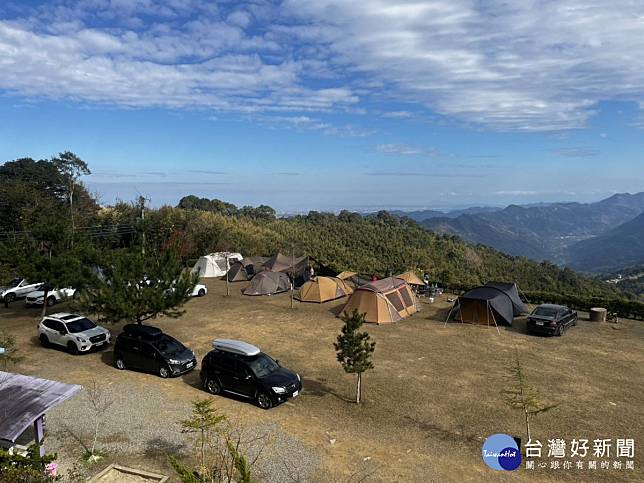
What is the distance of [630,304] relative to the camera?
70.0 ft

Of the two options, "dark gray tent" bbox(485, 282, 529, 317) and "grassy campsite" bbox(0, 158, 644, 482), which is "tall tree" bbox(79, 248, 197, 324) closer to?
"grassy campsite" bbox(0, 158, 644, 482)

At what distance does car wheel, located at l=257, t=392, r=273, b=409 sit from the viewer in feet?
38.3

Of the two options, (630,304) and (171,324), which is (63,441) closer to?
(171,324)

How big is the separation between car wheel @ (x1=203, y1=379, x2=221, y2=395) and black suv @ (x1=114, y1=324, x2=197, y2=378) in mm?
1619

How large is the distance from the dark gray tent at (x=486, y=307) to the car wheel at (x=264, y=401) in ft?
38.1

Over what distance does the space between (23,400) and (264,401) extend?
550 cm

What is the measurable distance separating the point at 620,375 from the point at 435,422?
24.3ft

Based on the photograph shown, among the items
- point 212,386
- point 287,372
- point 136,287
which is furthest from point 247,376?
point 136,287

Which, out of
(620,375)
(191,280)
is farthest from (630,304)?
(191,280)

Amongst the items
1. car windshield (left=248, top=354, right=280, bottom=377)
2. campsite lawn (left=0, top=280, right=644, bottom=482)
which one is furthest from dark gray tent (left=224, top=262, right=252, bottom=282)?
car windshield (left=248, top=354, right=280, bottom=377)

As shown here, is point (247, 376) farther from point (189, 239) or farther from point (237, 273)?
point (189, 239)

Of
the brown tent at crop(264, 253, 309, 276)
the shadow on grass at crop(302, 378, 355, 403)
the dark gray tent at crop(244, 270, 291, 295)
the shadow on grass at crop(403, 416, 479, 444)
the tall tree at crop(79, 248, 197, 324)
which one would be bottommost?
the shadow on grass at crop(302, 378, 355, 403)

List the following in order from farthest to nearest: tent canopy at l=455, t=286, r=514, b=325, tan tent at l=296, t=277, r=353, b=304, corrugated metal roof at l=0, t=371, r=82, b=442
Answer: tan tent at l=296, t=277, r=353, b=304 < tent canopy at l=455, t=286, r=514, b=325 < corrugated metal roof at l=0, t=371, r=82, b=442

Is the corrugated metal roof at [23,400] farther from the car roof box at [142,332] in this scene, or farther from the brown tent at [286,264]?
the brown tent at [286,264]
